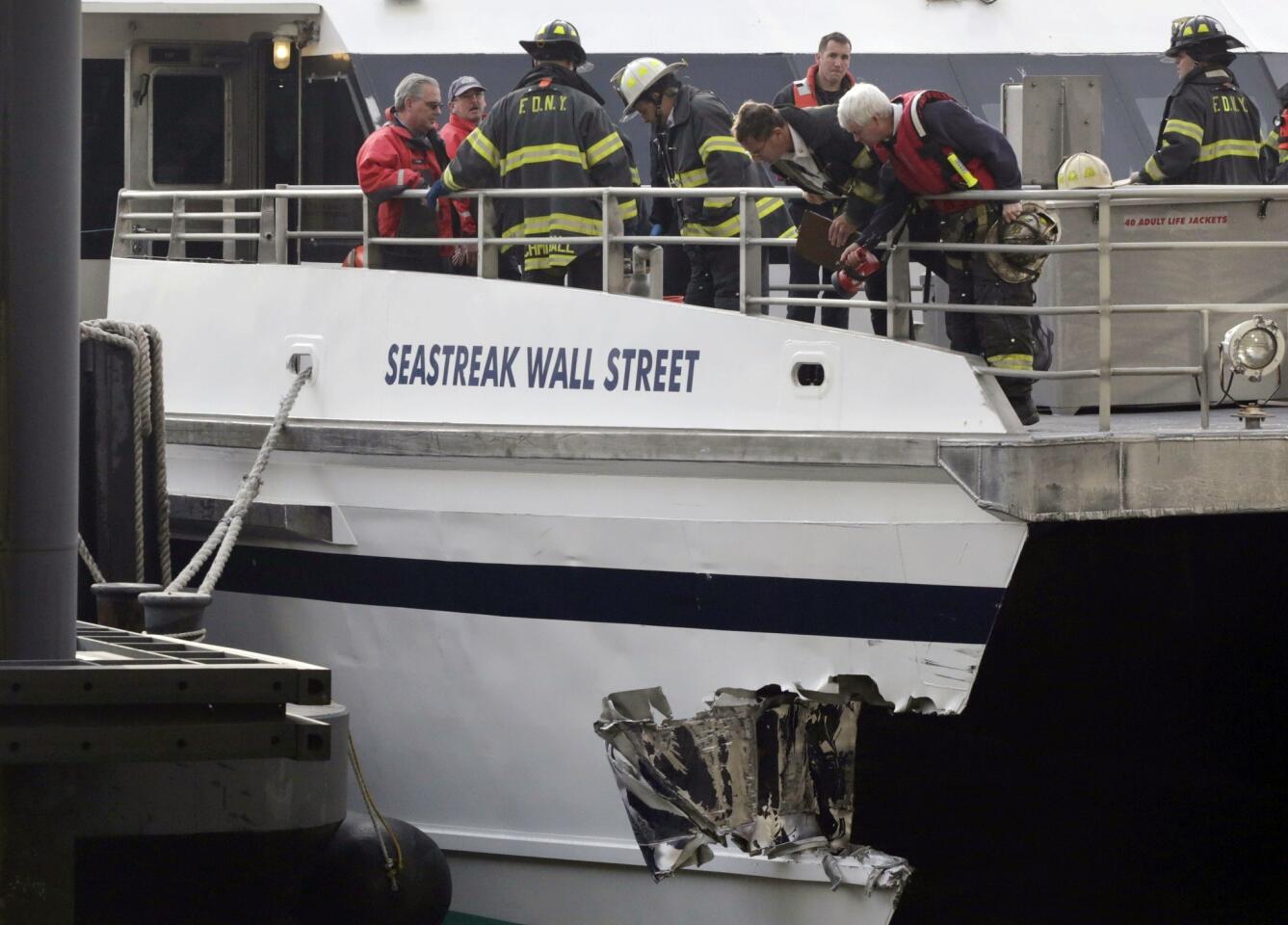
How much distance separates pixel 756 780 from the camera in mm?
5609

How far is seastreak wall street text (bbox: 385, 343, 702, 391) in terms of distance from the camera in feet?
18.7

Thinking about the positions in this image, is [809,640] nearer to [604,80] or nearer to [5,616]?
[5,616]

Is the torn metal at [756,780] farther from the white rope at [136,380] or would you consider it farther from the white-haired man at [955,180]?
the white rope at [136,380]

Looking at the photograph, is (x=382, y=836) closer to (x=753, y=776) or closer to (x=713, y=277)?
(x=753, y=776)

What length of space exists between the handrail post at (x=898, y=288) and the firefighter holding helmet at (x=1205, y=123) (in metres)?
1.94

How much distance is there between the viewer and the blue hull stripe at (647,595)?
17.4 feet

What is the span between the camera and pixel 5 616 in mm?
4246

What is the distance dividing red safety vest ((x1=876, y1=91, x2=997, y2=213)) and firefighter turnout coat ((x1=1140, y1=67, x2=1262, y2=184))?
6.17 feet

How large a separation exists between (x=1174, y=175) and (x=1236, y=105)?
0.41m

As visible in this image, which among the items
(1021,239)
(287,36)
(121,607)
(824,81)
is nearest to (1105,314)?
(1021,239)

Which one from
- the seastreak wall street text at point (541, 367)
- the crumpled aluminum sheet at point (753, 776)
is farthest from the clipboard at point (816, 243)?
the crumpled aluminum sheet at point (753, 776)

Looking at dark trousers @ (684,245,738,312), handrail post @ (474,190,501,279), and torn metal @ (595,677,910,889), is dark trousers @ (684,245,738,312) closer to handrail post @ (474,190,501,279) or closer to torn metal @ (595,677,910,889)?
handrail post @ (474,190,501,279)

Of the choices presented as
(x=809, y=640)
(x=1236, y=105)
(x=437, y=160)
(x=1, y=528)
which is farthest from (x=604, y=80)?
(x=1, y=528)

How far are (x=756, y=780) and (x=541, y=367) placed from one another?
4.60 feet
